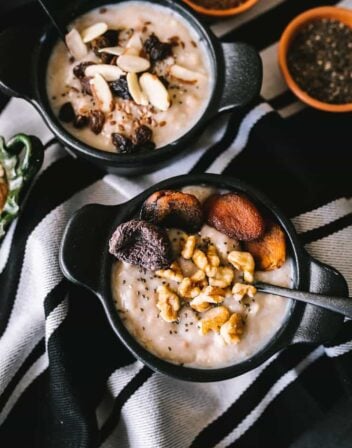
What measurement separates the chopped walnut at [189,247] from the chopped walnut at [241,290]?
0.11 m

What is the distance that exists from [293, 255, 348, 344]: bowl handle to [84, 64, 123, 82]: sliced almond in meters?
0.58

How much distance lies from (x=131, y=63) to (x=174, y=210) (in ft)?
1.22

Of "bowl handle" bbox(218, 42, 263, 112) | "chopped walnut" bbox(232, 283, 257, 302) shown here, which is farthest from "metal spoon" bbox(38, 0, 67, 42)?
"chopped walnut" bbox(232, 283, 257, 302)

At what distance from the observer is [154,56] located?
67.8 inches

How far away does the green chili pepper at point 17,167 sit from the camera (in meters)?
1.70

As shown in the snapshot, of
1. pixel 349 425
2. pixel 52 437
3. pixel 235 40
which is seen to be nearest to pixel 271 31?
pixel 235 40

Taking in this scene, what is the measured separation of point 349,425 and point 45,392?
74cm

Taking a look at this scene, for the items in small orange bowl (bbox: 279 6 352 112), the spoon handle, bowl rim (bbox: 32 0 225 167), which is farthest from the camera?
small orange bowl (bbox: 279 6 352 112)

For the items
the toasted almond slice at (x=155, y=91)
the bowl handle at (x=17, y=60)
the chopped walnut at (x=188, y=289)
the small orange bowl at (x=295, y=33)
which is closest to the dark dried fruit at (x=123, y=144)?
the toasted almond slice at (x=155, y=91)

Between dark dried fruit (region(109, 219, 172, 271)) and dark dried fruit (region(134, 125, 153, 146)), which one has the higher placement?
dark dried fruit (region(134, 125, 153, 146))

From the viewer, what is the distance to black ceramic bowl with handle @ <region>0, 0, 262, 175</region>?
1.66 meters

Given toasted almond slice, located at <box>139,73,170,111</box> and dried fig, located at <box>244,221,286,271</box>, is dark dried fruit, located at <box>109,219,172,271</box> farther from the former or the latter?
toasted almond slice, located at <box>139,73,170,111</box>

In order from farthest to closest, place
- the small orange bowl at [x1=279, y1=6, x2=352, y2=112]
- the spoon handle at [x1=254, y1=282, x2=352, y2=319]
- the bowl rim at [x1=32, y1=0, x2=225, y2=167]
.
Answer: the small orange bowl at [x1=279, y1=6, x2=352, y2=112]
the bowl rim at [x1=32, y1=0, x2=225, y2=167]
the spoon handle at [x1=254, y1=282, x2=352, y2=319]

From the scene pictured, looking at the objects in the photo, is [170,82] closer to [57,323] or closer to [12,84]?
[12,84]
